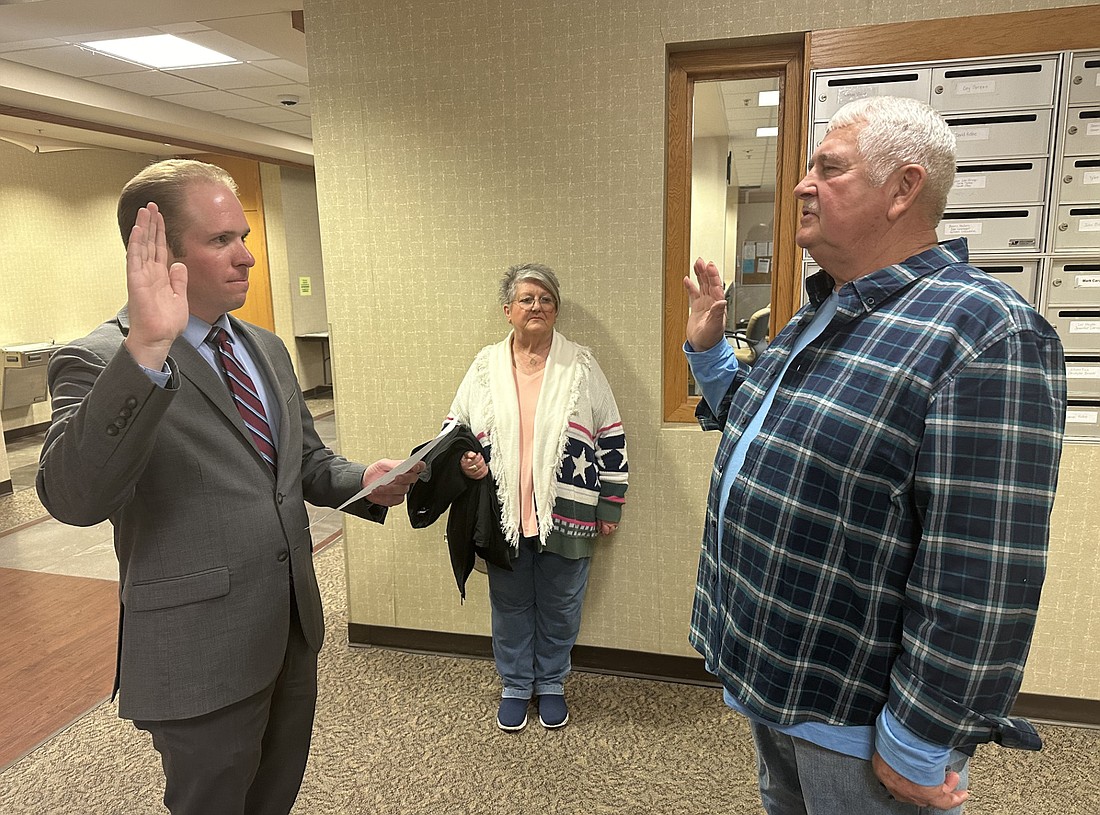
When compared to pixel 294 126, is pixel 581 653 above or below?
below

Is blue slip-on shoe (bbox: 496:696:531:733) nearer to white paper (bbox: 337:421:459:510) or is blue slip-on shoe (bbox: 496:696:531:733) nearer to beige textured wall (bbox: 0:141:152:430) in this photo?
white paper (bbox: 337:421:459:510)

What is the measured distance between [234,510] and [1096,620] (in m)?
2.67

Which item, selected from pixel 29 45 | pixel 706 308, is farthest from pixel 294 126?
pixel 706 308

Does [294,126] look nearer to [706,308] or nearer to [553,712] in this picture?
[553,712]

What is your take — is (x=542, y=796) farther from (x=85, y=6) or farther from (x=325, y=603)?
(x=85, y=6)

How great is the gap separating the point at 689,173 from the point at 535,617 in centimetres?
166

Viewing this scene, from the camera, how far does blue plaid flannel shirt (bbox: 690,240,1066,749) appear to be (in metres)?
0.95

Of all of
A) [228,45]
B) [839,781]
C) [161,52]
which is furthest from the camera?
[161,52]

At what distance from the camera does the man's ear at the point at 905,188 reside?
3.52ft

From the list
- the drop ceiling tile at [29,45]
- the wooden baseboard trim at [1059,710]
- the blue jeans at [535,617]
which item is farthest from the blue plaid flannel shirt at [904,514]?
the drop ceiling tile at [29,45]

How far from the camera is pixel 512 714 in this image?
2500 mm

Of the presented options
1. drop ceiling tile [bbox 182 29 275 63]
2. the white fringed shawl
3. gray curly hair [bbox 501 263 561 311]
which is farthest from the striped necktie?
drop ceiling tile [bbox 182 29 275 63]

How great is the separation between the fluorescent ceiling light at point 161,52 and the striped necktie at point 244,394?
3.55 meters

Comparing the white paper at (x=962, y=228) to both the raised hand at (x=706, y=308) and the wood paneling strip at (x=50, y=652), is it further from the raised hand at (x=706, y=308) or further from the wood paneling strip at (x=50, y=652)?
the wood paneling strip at (x=50, y=652)
